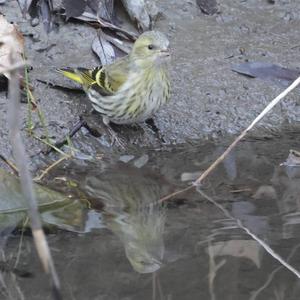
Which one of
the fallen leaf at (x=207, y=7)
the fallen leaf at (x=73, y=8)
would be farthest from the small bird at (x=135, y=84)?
the fallen leaf at (x=207, y=7)

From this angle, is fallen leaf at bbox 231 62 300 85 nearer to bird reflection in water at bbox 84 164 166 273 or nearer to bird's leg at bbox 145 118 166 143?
bird's leg at bbox 145 118 166 143

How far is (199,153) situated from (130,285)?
2.01 metres

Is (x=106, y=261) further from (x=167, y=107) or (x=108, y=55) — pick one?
(x=108, y=55)

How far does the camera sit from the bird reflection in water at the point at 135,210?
430 cm

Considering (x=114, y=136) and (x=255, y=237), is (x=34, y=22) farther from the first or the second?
(x=255, y=237)

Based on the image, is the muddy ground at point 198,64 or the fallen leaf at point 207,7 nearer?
the muddy ground at point 198,64

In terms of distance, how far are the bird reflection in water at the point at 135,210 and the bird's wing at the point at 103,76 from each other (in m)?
0.65

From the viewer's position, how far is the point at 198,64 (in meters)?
6.68

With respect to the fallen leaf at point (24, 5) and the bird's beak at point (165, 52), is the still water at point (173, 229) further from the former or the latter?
the fallen leaf at point (24, 5)

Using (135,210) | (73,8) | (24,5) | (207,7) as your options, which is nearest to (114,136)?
(135,210)

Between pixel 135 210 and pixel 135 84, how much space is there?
4.25ft

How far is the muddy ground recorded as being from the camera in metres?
6.03

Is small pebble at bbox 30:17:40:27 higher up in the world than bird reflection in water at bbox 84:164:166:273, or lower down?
higher up

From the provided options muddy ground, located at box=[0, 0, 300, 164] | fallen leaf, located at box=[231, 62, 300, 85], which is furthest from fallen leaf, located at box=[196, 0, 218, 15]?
fallen leaf, located at box=[231, 62, 300, 85]
